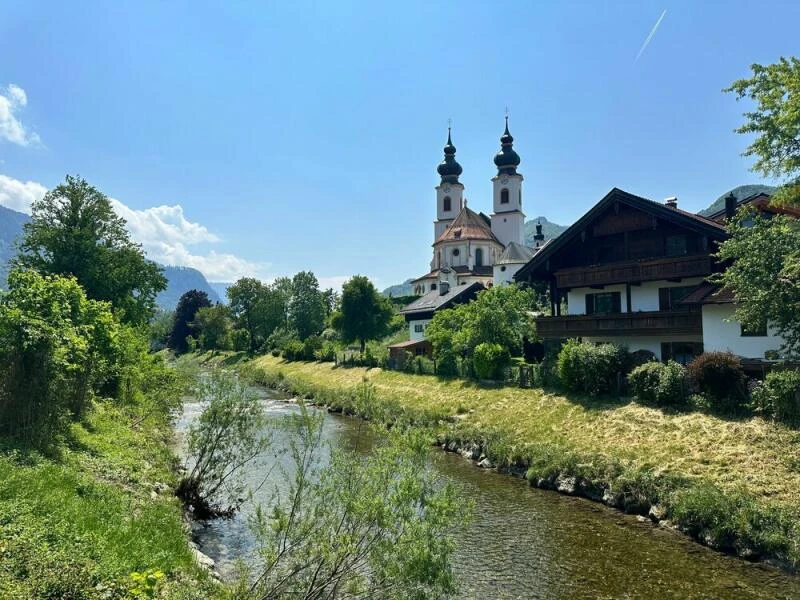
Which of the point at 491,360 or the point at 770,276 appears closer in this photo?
the point at 770,276

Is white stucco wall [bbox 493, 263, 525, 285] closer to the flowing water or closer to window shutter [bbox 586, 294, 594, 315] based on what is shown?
window shutter [bbox 586, 294, 594, 315]

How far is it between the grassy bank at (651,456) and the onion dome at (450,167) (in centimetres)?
6769

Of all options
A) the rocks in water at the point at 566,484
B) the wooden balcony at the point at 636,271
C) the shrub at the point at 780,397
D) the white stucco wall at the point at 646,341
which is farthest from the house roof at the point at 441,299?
the shrub at the point at 780,397

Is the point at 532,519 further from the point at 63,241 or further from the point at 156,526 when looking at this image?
the point at 63,241

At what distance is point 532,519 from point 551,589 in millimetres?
3658

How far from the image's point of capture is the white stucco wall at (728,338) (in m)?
20.0

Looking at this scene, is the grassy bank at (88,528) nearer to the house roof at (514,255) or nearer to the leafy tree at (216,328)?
the house roof at (514,255)

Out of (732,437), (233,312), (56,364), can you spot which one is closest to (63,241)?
(56,364)

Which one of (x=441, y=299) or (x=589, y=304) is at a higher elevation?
(x=441, y=299)

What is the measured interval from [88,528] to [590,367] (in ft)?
64.0

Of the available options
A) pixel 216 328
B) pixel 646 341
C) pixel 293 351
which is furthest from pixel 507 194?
pixel 646 341

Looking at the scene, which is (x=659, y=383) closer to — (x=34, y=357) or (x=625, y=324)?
(x=625, y=324)

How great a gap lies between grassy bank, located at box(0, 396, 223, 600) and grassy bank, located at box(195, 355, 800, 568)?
5195mm

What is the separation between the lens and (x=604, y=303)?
29719 millimetres
